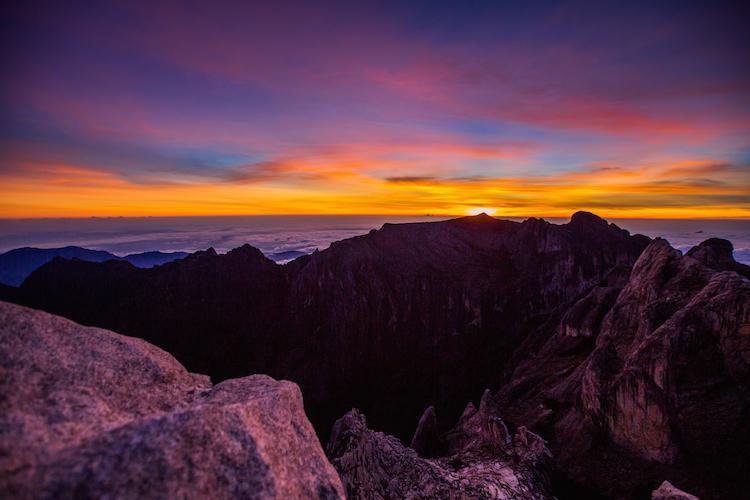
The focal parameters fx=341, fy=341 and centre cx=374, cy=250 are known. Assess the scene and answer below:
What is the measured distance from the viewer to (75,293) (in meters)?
167

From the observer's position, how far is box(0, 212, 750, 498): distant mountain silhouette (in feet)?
208

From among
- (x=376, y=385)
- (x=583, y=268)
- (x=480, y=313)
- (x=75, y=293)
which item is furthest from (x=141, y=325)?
(x=583, y=268)

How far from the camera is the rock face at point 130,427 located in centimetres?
755

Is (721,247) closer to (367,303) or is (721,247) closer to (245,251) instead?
(367,303)

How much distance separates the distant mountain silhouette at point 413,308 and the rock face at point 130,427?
46.5 m

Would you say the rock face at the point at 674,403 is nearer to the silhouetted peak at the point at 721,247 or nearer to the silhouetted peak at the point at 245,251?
the silhouetted peak at the point at 721,247

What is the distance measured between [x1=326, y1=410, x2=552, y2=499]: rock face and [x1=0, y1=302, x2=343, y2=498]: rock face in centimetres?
1023

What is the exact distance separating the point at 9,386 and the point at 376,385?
129758 millimetres

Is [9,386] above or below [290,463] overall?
above

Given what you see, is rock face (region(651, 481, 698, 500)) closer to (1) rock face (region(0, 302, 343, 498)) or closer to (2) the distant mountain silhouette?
(1) rock face (region(0, 302, 343, 498))

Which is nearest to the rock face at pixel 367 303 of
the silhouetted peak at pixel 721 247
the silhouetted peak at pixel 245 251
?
the silhouetted peak at pixel 245 251

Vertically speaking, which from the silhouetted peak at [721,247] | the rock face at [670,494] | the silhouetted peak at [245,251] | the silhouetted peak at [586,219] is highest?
the silhouetted peak at [586,219]

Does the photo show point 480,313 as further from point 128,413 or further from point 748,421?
point 128,413

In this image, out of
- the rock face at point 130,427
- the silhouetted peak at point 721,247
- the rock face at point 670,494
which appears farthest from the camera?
the silhouetted peak at point 721,247
